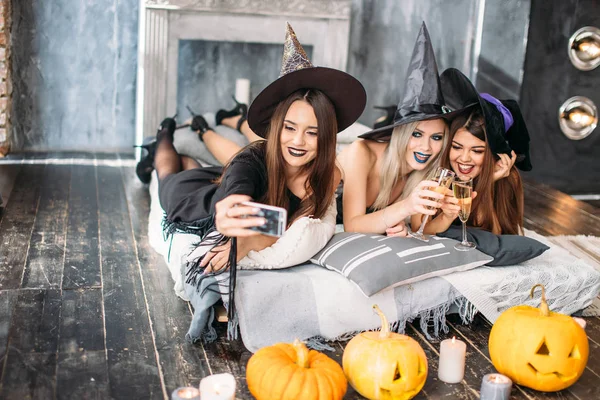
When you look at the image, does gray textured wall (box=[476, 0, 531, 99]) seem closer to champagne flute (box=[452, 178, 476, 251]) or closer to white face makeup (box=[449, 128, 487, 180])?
white face makeup (box=[449, 128, 487, 180])

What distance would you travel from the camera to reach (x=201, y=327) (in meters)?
2.67

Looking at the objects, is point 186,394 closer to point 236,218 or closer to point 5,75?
point 236,218

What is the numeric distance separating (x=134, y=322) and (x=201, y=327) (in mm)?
308

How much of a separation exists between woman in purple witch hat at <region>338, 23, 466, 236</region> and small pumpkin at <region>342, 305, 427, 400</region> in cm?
81

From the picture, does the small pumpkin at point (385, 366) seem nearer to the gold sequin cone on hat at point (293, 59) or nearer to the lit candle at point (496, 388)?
the lit candle at point (496, 388)

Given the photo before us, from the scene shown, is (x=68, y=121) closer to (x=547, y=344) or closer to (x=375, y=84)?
(x=375, y=84)

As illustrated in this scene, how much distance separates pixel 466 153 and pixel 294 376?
4.82ft

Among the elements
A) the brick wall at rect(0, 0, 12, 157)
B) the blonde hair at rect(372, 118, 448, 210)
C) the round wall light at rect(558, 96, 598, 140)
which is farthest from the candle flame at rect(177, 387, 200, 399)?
the round wall light at rect(558, 96, 598, 140)

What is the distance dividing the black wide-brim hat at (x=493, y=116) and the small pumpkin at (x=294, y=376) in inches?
53.8

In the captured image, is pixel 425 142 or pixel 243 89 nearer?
pixel 425 142

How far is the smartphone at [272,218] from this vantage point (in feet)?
7.30

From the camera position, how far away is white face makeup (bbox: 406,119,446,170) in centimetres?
317

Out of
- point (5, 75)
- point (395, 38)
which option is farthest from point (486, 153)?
point (5, 75)

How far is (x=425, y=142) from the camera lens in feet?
10.4
